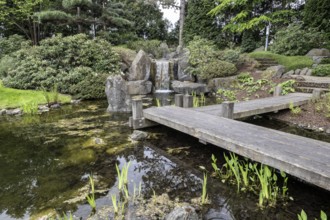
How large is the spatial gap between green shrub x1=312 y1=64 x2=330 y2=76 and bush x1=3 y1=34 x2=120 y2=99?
9.15 m

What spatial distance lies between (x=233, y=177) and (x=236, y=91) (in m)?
6.77

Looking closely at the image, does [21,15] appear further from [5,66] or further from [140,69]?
[140,69]

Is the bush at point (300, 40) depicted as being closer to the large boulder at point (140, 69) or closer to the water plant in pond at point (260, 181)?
the large boulder at point (140, 69)

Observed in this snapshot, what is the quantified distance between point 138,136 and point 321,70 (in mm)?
8719

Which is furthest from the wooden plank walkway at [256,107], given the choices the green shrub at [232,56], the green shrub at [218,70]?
the green shrub at [232,56]

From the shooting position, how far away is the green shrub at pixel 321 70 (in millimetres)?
9281

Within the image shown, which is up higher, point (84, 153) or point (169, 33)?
point (169, 33)

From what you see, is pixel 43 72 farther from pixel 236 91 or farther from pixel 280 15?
pixel 280 15

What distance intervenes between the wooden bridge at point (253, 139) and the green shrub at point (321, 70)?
523cm

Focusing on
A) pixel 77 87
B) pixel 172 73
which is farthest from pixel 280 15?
pixel 77 87

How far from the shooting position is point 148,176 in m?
3.63

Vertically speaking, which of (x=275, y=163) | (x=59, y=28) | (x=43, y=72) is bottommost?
(x=275, y=163)

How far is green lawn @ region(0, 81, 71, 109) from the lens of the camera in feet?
26.9

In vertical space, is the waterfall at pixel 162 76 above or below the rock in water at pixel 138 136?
above
